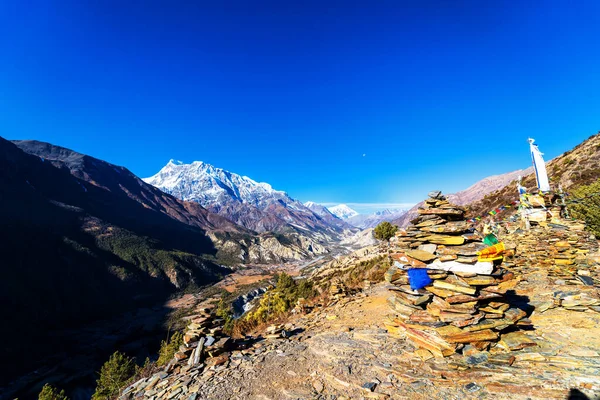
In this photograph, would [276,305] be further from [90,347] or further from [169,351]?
[90,347]

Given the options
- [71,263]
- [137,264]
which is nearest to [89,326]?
[71,263]

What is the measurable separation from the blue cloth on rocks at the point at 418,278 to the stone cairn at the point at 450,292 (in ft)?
0.44

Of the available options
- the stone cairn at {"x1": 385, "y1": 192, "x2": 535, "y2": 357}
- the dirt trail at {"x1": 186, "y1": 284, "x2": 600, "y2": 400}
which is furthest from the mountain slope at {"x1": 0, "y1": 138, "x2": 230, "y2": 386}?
the stone cairn at {"x1": 385, "y1": 192, "x2": 535, "y2": 357}

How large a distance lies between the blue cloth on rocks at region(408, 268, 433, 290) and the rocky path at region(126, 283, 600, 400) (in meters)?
1.81

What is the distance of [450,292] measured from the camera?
6875 mm

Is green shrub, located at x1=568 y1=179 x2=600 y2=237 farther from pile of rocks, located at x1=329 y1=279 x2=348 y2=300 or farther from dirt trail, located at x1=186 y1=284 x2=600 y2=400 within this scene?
pile of rocks, located at x1=329 y1=279 x2=348 y2=300

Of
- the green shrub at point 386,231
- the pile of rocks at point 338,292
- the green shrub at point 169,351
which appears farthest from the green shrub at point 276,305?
the green shrub at point 386,231

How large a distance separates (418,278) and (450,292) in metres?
0.85

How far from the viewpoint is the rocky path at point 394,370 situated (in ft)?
17.0

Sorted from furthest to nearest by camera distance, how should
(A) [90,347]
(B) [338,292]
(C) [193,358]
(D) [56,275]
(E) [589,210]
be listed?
(D) [56,275] → (A) [90,347] → (B) [338,292] → (E) [589,210] → (C) [193,358]

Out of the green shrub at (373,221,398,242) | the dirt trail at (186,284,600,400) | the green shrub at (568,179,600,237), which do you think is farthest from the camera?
the green shrub at (373,221,398,242)

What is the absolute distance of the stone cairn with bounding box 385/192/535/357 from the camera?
6.42 m

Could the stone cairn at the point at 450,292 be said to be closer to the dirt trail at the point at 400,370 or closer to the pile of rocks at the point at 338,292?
the dirt trail at the point at 400,370

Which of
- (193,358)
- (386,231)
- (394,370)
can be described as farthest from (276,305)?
(386,231)
